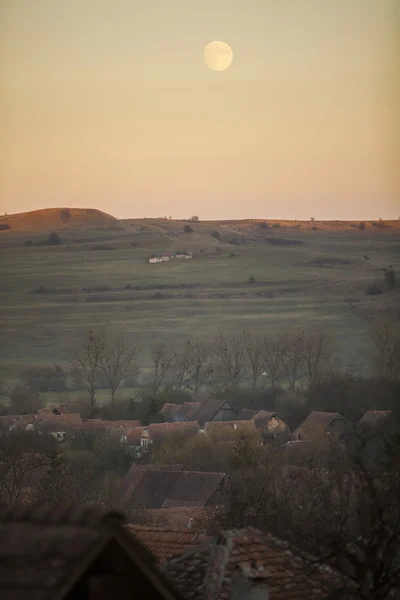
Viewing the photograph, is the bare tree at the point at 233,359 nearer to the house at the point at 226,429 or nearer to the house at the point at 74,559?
the house at the point at 226,429

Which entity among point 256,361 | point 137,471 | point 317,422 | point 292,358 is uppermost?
point 137,471

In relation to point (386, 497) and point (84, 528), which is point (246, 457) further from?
point (84, 528)

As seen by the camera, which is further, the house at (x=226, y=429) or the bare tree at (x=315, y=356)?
the bare tree at (x=315, y=356)

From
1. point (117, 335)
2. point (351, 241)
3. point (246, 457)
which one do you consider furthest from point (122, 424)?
point (351, 241)

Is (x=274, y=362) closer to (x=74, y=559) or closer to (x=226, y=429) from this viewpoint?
(x=226, y=429)

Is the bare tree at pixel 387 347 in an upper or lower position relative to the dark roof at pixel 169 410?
upper

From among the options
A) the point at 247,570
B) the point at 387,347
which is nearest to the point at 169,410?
the point at 387,347

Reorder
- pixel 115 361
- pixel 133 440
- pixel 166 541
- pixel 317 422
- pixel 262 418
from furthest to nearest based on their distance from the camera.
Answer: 1. pixel 115 361
2. pixel 262 418
3. pixel 133 440
4. pixel 317 422
5. pixel 166 541

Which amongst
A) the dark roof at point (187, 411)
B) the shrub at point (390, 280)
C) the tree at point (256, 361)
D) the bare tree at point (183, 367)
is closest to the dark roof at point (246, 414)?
the dark roof at point (187, 411)
